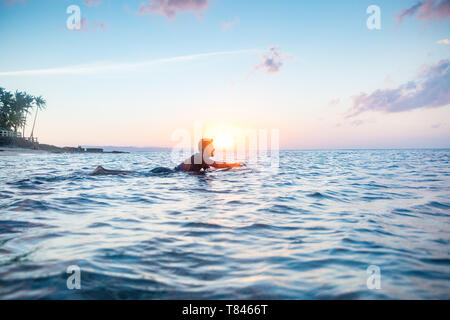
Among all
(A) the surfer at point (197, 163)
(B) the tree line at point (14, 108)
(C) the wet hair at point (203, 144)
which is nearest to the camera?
(C) the wet hair at point (203, 144)

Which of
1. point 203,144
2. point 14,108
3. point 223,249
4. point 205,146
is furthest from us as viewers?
point 14,108

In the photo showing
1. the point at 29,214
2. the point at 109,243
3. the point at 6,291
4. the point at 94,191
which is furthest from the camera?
the point at 94,191

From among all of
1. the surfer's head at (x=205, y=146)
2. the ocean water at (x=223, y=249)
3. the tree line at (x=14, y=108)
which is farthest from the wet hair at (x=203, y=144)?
the tree line at (x=14, y=108)

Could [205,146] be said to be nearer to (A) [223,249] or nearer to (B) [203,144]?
(B) [203,144]

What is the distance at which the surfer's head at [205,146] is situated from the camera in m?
12.9

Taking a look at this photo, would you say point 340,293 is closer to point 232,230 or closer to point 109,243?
point 232,230

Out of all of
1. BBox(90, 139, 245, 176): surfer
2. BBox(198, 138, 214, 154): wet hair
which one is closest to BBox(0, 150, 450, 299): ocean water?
BBox(198, 138, 214, 154): wet hair

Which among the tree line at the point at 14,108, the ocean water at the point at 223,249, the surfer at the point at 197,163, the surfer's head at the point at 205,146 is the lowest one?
the ocean water at the point at 223,249

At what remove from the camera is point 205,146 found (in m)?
13.1

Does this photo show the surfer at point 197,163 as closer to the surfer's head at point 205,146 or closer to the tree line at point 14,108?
the surfer's head at point 205,146

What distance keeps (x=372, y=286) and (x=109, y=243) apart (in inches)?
131

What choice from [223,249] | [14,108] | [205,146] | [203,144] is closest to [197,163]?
[205,146]
